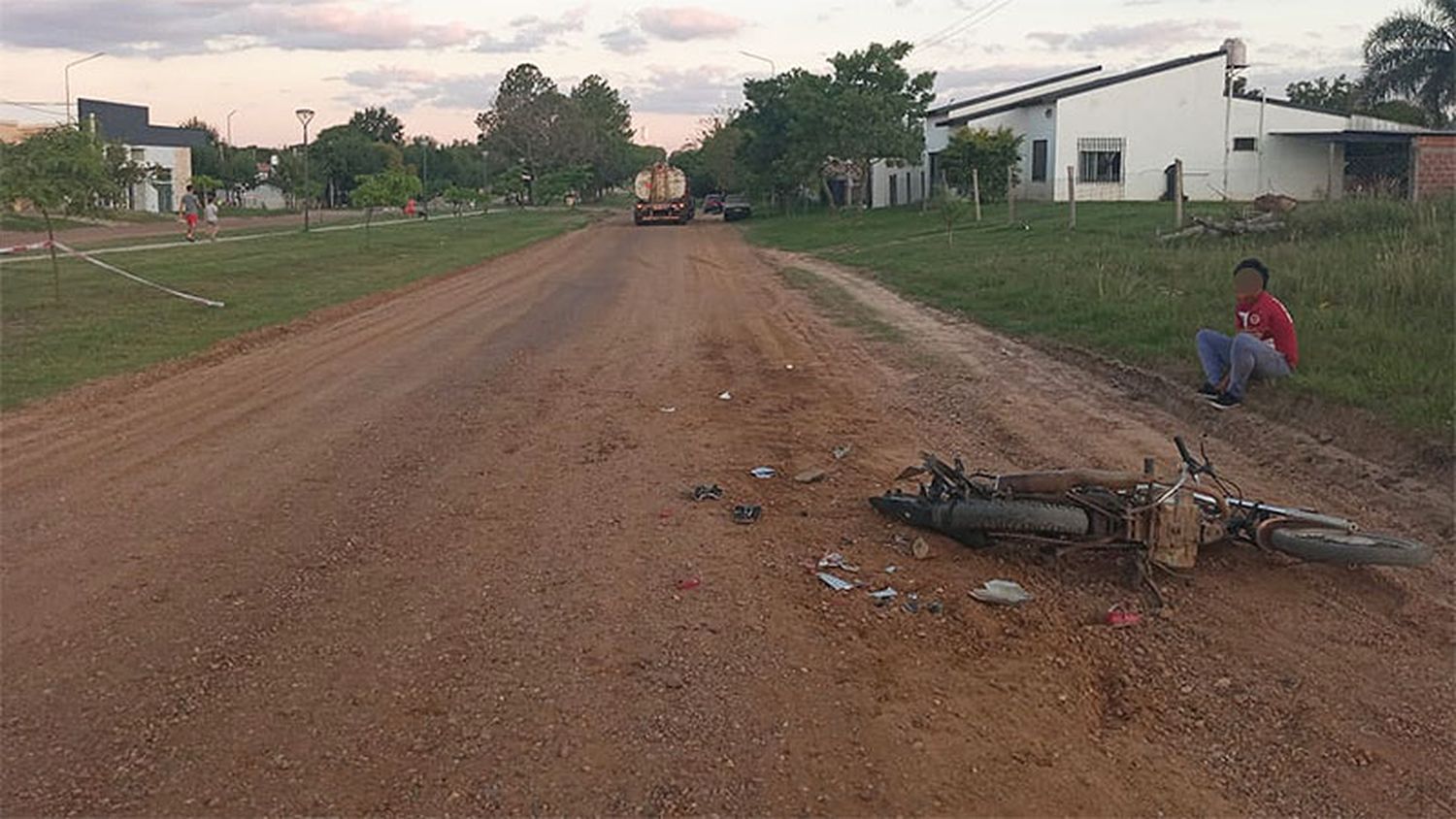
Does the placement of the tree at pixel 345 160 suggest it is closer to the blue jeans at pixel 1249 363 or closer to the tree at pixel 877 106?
the tree at pixel 877 106

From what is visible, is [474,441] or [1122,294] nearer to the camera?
[474,441]

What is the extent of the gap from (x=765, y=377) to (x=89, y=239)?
103 ft

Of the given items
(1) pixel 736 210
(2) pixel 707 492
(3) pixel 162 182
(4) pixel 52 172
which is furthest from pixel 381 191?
(3) pixel 162 182

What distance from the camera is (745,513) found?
21.9ft

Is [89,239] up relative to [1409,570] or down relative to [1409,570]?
up

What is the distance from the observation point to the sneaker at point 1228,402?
961 cm

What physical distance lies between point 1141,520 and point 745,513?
2040mm

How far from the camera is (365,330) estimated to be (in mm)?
15477

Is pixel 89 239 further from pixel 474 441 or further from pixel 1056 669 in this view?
pixel 1056 669

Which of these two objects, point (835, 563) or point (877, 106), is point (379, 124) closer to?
point (877, 106)

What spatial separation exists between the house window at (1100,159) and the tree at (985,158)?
98.2 inches

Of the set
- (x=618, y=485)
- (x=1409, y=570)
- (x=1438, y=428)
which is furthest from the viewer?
(x=1438, y=428)

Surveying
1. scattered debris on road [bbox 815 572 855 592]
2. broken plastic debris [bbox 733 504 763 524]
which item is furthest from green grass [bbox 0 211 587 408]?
scattered debris on road [bbox 815 572 855 592]

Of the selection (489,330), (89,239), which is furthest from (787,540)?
(89,239)
